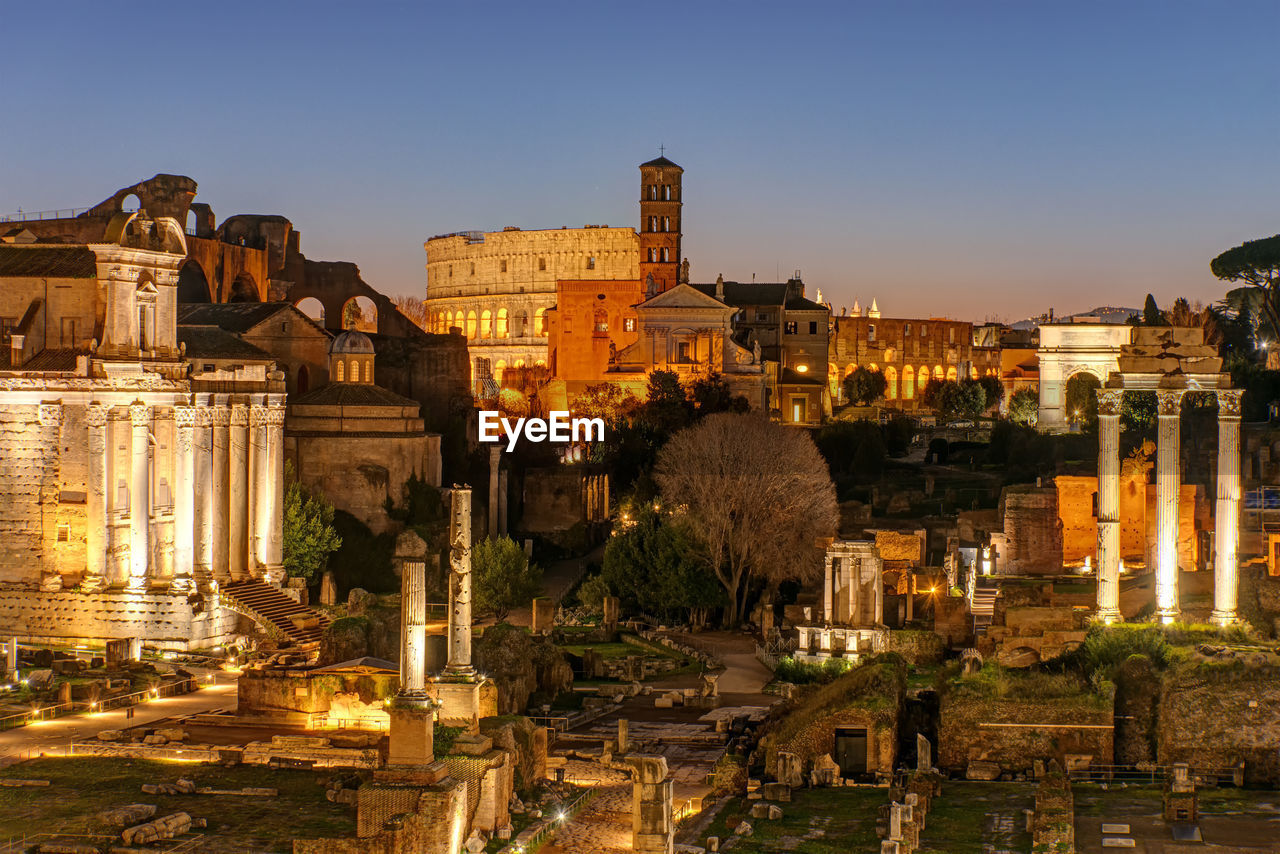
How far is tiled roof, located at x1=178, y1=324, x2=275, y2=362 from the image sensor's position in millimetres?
46906

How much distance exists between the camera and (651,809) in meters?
23.3

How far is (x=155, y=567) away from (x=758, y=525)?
668 inches

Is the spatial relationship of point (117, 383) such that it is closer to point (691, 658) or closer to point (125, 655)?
point (125, 655)

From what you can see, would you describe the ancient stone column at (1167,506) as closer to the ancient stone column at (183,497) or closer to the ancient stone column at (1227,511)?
the ancient stone column at (1227,511)

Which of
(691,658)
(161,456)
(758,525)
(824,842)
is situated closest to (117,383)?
(161,456)

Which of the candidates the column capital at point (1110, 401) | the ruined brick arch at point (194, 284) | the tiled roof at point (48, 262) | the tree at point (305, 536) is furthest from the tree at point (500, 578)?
the ruined brick arch at point (194, 284)

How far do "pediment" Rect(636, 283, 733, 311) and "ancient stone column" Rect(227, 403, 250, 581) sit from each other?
3350 cm

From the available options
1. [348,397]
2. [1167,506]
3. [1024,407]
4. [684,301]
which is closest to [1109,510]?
[1167,506]

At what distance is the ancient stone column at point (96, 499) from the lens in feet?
131

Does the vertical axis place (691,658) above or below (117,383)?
below

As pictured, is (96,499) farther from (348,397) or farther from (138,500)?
(348,397)

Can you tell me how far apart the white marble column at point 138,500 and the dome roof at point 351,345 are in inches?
692

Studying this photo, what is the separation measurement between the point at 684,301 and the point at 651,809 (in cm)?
5333

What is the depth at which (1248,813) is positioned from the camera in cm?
2550
